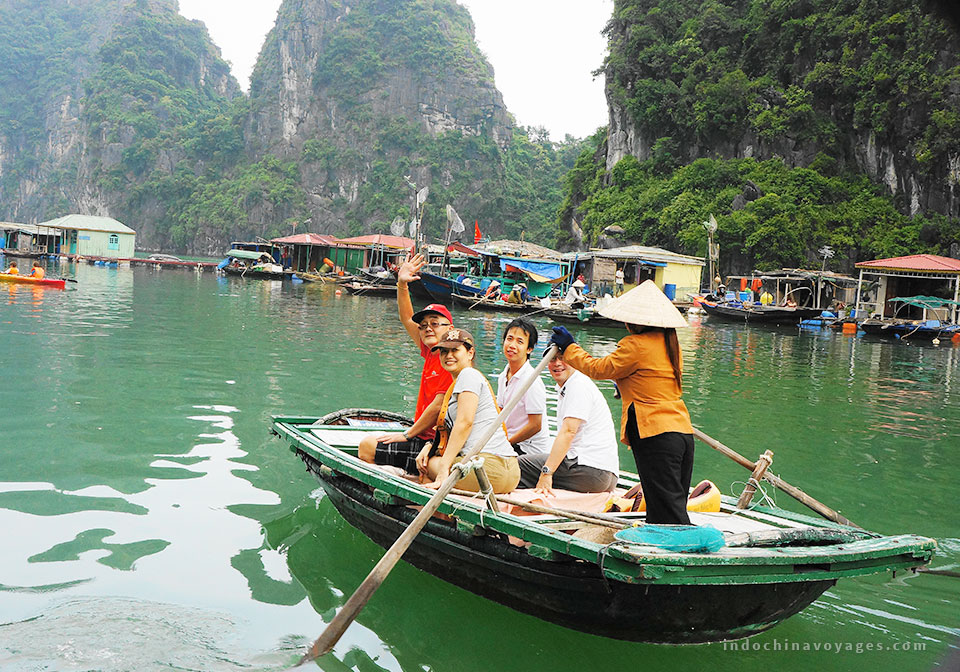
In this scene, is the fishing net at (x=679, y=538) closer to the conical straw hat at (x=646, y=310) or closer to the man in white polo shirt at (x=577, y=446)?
the conical straw hat at (x=646, y=310)

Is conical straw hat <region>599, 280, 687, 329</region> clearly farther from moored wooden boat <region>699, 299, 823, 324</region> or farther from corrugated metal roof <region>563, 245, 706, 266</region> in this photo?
corrugated metal roof <region>563, 245, 706, 266</region>

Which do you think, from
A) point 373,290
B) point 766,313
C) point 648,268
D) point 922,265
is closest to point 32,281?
point 373,290

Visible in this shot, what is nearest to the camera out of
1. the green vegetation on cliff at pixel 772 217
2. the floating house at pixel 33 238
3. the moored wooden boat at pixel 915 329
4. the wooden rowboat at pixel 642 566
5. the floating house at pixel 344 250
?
the wooden rowboat at pixel 642 566

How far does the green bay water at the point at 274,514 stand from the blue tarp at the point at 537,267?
17.4m

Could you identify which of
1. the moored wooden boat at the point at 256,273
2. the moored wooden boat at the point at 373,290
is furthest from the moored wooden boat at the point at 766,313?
the moored wooden boat at the point at 256,273

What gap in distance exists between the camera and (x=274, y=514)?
18.2 feet

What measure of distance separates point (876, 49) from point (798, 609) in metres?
33.0

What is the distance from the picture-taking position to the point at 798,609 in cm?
362

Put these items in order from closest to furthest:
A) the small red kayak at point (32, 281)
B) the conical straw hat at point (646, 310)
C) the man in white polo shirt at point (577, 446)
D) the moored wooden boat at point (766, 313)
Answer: the conical straw hat at point (646, 310) → the man in white polo shirt at point (577, 446) → the small red kayak at point (32, 281) → the moored wooden boat at point (766, 313)

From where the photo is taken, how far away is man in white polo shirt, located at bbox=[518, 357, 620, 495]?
4.73 m

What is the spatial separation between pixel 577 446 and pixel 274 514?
226cm

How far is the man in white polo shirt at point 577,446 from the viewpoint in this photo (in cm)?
473

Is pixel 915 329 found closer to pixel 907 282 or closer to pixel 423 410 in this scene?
pixel 907 282
